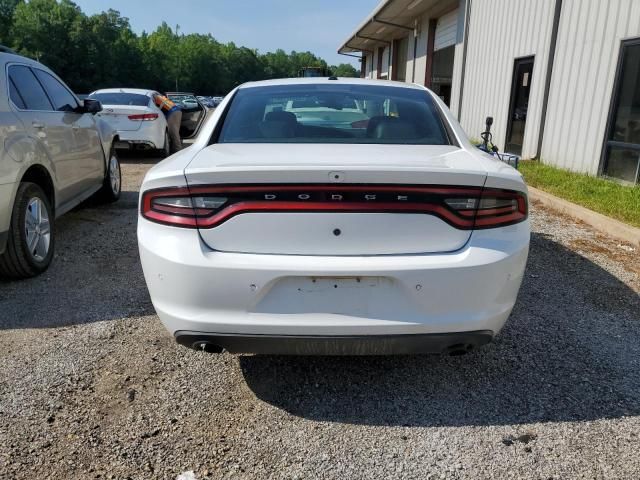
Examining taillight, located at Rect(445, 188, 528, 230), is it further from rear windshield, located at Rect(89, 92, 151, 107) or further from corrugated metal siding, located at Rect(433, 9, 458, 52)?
corrugated metal siding, located at Rect(433, 9, 458, 52)

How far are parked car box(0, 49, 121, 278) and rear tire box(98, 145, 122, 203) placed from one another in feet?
2.38

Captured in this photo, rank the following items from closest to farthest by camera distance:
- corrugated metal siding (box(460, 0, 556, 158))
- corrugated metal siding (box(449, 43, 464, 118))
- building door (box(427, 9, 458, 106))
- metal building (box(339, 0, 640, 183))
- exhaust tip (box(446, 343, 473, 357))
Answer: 1. exhaust tip (box(446, 343, 473, 357))
2. metal building (box(339, 0, 640, 183))
3. corrugated metal siding (box(460, 0, 556, 158))
4. corrugated metal siding (box(449, 43, 464, 118))
5. building door (box(427, 9, 458, 106))

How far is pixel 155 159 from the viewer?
38.1 feet

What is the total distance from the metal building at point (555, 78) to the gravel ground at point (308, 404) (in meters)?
5.18

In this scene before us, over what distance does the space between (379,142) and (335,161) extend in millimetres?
797

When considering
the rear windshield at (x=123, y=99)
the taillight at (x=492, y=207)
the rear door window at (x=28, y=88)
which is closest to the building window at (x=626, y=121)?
the taillight at (x=492, y=207)

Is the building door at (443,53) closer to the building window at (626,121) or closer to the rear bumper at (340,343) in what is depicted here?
the building window at (626,121)

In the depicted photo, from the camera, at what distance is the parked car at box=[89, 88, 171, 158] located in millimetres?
10445

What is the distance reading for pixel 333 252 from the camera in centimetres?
220

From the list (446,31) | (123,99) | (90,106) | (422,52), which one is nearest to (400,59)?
(422,52)

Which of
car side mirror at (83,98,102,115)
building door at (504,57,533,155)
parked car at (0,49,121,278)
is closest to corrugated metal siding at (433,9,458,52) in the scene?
building door at (504,57,533,155)

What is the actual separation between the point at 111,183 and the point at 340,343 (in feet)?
17.5

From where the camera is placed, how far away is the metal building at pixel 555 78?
7609 mm

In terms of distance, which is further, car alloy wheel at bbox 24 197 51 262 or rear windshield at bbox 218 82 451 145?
car alloy wheel at bbox 24 197 51 262
